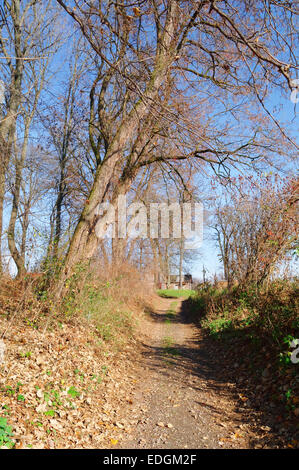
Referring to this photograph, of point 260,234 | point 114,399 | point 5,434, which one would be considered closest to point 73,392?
point 114,399

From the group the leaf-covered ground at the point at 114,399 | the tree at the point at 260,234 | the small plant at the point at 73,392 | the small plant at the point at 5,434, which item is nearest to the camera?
the small plant at the point at 5,434

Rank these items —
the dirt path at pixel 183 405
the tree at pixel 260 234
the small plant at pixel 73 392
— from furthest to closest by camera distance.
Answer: the tree at pixel 260 234 < the small plant at pixel 73 392 < the dirt path at pixel 183 405

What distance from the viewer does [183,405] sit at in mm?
4812

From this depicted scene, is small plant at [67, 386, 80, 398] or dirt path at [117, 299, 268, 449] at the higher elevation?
small plant at [67, 386, 80, 398]

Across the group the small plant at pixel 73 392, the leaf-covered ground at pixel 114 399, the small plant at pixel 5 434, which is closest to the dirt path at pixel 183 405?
the leaf-covered ground at pixel 114 399

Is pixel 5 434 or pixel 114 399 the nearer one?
pixel 5 434

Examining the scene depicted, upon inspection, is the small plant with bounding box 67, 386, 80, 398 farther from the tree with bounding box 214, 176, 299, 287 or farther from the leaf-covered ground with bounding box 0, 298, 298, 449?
the tree with bounding box 214, 176, 299, 287

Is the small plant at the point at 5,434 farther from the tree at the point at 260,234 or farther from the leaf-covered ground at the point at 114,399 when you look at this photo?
the tree at the point at 260,234

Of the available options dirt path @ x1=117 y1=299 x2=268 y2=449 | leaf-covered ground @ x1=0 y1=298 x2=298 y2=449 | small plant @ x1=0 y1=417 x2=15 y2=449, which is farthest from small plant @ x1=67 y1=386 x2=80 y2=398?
small plant @ x1=0 y1=417 x2=15 y2=449

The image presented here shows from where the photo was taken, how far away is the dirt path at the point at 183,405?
150 inches

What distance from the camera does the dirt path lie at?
3.82 meters

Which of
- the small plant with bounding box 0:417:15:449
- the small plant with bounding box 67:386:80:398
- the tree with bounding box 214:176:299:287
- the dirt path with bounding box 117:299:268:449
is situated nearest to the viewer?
the small plant with bounding box 0:417:15:449

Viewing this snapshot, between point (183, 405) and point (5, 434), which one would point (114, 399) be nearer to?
point (183, 405)
